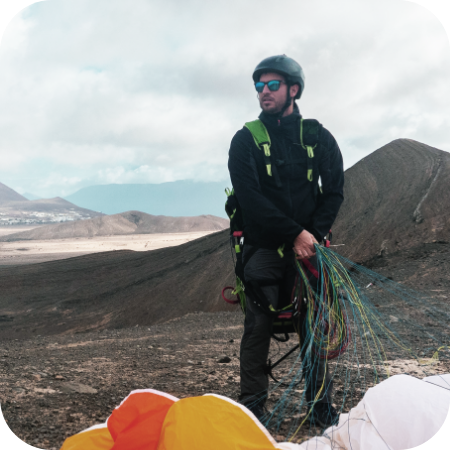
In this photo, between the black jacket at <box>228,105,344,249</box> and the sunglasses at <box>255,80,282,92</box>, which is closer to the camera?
the black jacket at <box>228,105,344,249</box>

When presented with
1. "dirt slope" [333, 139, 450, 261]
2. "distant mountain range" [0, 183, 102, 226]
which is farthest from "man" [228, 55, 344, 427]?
"distant mountain range" [0, 183, 102, 226]

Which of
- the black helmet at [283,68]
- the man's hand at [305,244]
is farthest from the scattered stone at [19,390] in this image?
the black helmet at [283,68]

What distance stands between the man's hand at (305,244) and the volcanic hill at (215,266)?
17.9 feet

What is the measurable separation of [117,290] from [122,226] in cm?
6090

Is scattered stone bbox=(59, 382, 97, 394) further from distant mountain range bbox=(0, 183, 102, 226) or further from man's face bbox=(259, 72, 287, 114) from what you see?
distant mountain range bbox=(0, 183, 102, 226)

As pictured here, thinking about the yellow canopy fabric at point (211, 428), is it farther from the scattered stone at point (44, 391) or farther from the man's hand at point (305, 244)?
the scattered stone at point (44, 391)

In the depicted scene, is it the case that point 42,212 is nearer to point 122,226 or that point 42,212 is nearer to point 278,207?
point 122,226

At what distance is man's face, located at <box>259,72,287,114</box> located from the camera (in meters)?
2.61

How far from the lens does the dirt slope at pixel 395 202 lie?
991 centimetres

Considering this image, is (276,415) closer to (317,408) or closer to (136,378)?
(317,408)

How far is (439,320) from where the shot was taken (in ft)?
18.0

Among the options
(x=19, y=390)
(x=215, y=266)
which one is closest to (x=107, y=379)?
(x=19, y=390)

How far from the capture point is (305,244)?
2400 mm

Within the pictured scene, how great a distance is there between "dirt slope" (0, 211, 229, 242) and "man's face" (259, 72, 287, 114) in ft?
220
